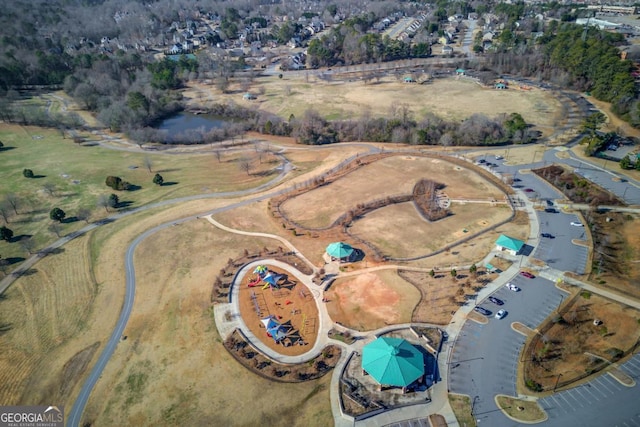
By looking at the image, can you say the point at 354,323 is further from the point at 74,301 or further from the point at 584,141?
the point at 584,141

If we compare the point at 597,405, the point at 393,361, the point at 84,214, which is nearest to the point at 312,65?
the point at 84,214

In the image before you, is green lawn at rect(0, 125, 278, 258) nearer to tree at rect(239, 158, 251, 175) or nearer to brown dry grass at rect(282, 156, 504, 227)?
tree at rect(239, 158, 251, 175)

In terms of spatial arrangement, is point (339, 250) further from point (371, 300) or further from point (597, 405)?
point (597, 405)

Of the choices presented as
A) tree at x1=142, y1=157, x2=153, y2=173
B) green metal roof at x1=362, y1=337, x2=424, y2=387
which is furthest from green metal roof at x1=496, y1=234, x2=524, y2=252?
tree at x1=142, y1=157, x2=153, y2=173

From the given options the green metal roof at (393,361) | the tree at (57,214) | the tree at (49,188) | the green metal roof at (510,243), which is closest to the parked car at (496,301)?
the green metal roof at (510,243)

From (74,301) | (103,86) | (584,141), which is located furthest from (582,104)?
(103,86)

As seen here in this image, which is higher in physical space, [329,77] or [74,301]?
[329,77]
